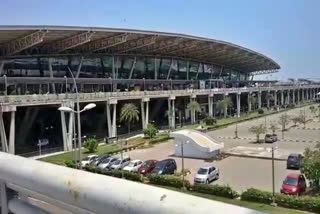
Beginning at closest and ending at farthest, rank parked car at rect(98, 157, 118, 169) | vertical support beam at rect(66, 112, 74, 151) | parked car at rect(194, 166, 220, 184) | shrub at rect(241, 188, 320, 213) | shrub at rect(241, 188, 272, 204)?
shrub at rect(241, 188, 320, 213)
shrub at rect(241, 188, 272, 204)
parked car at rect(194, 166, 220, 184)
parked car at rect(98, 157, 118, 169)
vertical support beam at rect(66, 112, 74, 151)

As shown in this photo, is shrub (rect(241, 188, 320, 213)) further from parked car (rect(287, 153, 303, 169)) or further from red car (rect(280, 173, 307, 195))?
parked car (rect(287, 153, 303, 169))

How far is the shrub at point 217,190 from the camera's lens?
86.5ft

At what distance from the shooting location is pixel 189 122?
8494 centimetres

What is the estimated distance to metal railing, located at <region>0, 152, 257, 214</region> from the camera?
2604 millimetres

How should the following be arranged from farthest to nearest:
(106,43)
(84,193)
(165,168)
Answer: (106,43) → (165,168) → (84,193)

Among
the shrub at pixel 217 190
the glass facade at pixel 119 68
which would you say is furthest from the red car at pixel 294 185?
the glass facade at pixel 119 68

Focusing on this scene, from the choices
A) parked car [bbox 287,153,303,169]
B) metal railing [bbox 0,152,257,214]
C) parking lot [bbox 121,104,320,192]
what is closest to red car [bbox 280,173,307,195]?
parking lot [bbox 121,104,320,192]

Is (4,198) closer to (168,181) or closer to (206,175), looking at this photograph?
(168,181)

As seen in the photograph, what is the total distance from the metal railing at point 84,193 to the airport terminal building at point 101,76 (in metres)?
42.7

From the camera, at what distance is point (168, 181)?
30.1 meters

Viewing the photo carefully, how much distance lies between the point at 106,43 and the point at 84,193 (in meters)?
72.4

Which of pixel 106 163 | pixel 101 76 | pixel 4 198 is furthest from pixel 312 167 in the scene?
pixel 101 76

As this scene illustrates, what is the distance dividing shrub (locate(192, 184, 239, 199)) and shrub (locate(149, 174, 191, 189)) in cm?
94

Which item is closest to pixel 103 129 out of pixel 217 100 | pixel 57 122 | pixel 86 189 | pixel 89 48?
pixel 57 122
